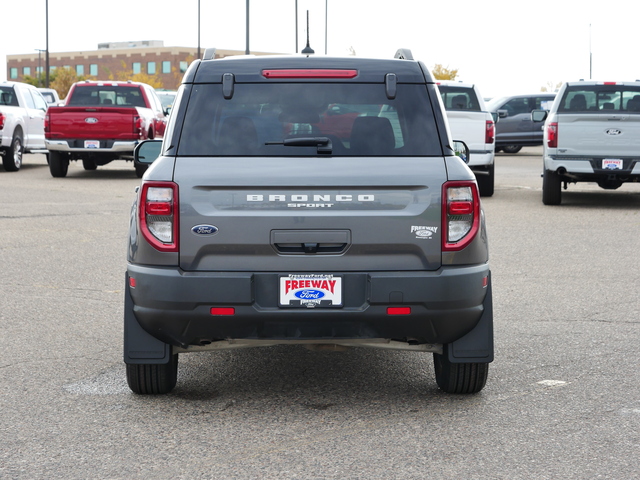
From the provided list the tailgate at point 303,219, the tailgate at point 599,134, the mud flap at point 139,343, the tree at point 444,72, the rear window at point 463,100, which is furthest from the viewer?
the tree at point 444,72

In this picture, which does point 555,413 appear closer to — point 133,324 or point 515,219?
point 133,324

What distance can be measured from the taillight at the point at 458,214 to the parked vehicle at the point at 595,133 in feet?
37.1

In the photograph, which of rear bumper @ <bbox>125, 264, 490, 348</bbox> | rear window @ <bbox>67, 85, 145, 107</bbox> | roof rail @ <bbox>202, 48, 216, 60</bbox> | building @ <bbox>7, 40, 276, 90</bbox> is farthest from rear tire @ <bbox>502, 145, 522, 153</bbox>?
building @ <bbox>7, 40, 276, 90</bbox>

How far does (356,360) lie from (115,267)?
435 centimetres

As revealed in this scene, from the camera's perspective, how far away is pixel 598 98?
16125 millimetres

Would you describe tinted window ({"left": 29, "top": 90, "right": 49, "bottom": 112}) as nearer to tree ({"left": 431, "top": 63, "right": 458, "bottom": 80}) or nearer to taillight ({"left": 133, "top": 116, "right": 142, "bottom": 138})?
taillight ({"left": 133, "top": 116, "right": 142, "bottom": 138})

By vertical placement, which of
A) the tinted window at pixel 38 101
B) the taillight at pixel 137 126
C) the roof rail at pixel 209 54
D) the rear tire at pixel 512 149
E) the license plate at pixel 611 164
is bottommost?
the rear tire at pixel 512 149

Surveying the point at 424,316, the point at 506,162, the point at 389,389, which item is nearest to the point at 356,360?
the point at 389,389

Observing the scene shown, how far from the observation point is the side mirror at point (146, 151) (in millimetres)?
6383

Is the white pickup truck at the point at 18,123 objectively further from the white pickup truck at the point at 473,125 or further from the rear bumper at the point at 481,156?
the rear bumper at the point at 481,156

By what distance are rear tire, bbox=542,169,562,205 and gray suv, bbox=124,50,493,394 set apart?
38.5 ft

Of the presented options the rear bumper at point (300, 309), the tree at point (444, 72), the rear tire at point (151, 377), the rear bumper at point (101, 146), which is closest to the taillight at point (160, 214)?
the rear bumper at point (300, 309)

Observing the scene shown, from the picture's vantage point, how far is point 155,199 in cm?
484

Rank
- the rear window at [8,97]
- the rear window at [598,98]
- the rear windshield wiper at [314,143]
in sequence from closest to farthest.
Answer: the rear windshield wiper at [314,143] < the rear window at [598,98] < the rear window at [8,97]
